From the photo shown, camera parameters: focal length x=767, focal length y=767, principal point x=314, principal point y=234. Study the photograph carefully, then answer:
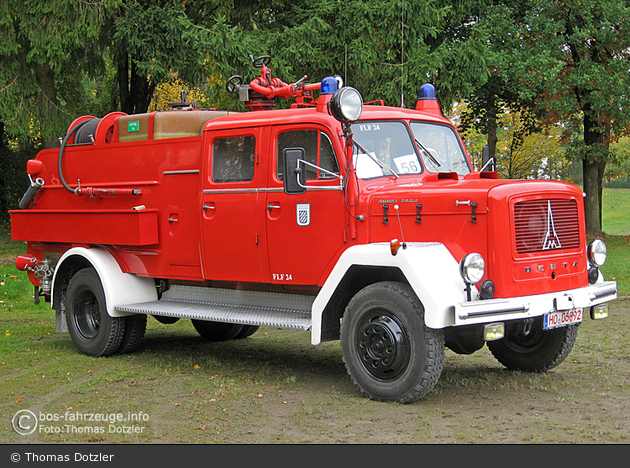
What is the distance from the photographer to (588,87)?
2212cm

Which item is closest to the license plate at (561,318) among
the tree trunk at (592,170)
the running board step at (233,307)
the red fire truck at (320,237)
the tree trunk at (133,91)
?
the red fire truck at (320,237)

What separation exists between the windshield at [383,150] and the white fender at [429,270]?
903mm

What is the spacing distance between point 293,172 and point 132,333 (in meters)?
3.38

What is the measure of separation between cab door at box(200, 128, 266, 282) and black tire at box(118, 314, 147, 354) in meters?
1.48

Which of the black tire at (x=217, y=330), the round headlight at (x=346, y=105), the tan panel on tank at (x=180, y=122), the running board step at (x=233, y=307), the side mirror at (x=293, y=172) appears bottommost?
the black tire at (x=217, y=330)

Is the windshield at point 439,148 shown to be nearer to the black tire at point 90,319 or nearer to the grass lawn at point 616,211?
the black tire at point 90,319

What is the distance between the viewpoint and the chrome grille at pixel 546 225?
6.46 meters

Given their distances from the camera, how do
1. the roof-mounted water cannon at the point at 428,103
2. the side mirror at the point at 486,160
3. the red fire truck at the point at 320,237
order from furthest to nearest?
1. the roof-mounted water cannon at the point at 428,103
2. the side mirror at the point at 486,160
3. the red fire truck at the point at 320,237

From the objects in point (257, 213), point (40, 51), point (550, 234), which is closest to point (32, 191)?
point (257, 213)

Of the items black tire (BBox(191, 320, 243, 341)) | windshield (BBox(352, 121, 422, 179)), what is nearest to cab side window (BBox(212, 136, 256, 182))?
windshield (BBox(352, 121, 422, 179))

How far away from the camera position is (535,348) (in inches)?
301

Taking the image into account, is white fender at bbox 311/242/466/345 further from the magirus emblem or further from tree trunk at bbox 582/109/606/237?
tree trunk at bbox 582/109/606/237

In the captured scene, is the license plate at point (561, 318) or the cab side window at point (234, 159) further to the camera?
the cab side window at point (234, 159)

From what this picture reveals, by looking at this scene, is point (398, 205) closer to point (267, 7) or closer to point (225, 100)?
point (267, 7)
